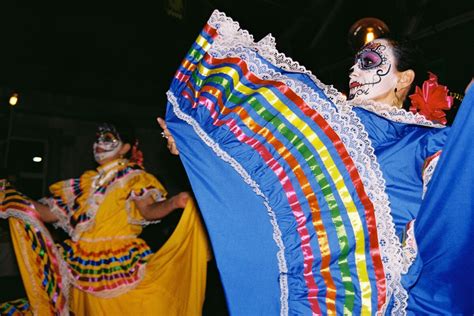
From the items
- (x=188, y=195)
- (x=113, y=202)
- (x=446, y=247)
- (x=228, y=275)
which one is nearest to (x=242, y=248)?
(x=228, y=275)

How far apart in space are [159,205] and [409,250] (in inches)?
86.9

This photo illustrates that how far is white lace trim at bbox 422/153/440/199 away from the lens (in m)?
1.69

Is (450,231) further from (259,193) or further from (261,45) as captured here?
(261,45)

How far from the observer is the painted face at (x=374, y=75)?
213 cm

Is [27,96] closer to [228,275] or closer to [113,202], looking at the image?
[113,202]

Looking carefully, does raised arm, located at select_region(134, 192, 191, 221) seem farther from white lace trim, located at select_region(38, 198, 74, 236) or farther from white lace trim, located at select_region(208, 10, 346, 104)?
white lace trim, located at select_region(208, 10, 346, 104)

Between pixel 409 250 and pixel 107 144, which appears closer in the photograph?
pixel 409 250

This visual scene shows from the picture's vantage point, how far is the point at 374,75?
84.4 inches

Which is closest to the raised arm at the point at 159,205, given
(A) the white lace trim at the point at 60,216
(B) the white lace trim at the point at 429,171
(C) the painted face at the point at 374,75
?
(A) the white lace trim at the point at 60,216

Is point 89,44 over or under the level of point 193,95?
over

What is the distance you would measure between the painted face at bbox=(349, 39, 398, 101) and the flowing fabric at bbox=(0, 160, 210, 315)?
160 centimetres

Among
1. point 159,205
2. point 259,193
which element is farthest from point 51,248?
point 259,193

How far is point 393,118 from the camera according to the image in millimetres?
1868

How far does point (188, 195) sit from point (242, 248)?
1595 mm
